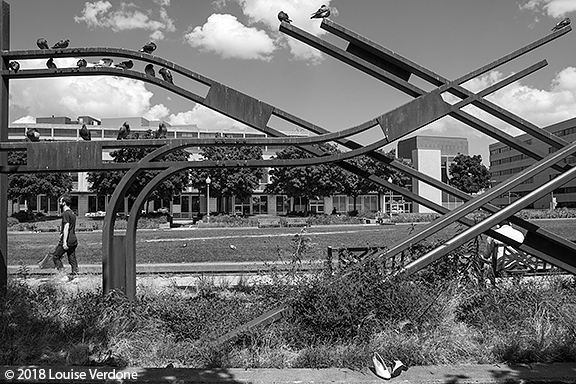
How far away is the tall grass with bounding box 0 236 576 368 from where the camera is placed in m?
4.52

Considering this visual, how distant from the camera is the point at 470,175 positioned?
81375 mm

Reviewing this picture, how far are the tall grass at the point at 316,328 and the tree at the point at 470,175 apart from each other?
78810 millimetres

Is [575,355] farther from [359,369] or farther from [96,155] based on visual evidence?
[96,155]

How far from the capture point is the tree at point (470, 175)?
80.4 m

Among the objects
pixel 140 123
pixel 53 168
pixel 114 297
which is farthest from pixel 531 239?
pixel 140 123

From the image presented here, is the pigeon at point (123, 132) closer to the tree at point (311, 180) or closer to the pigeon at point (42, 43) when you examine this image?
the pigeon at point (42, 43)

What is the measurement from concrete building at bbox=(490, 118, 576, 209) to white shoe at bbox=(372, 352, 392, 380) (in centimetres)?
6017

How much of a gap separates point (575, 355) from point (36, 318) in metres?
5.59

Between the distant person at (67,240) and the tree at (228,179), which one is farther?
the tree at (228,179)

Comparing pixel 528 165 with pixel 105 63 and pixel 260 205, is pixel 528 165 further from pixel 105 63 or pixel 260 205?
pixel 105 63

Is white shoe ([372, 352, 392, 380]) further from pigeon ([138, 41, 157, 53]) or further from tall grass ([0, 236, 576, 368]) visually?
pigeon ([138, 41, 157, 53])

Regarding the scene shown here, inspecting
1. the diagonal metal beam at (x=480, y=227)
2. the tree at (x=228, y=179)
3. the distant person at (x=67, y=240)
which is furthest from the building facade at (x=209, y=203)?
the diagonal metal beam at (x=480, y=227)

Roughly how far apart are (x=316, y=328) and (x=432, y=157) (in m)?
82.0

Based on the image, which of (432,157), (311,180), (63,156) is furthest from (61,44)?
(432,157)
